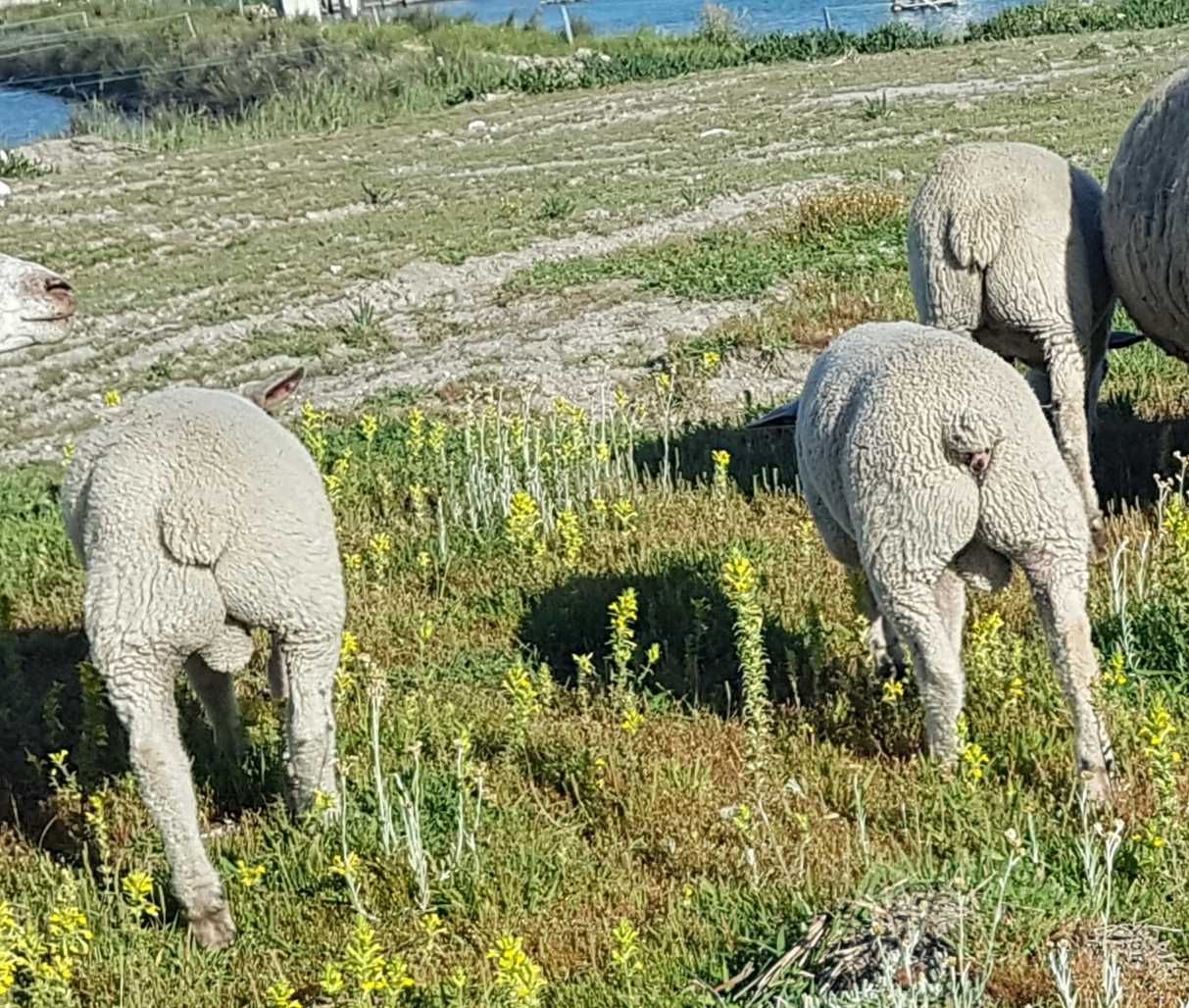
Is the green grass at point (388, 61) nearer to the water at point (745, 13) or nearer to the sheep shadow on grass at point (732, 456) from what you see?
the water at point (745, 13)

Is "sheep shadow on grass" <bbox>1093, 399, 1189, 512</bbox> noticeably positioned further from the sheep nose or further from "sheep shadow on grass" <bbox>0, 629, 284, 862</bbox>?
the sheep nose

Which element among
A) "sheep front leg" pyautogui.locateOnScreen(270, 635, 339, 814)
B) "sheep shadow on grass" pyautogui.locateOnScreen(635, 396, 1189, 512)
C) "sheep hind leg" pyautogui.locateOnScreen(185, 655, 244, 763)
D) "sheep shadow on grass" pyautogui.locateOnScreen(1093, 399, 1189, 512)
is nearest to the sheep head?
"sheep hind leg" pyautogui.locateOnScreen(185, 655, 244, 763)

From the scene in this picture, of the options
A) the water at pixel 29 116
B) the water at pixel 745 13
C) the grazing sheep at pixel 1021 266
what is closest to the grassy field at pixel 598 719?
the grazing sheep at pixel 1021 266

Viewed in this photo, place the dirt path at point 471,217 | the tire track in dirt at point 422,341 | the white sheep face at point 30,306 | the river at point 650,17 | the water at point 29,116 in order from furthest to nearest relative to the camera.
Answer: the river at point 650,17 < the water at point 29,116 < the dirt path at point 471,217 < the tire track in dirt at point 422,341 < the white sheep face at point 30,306

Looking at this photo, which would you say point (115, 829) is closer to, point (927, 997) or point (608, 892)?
point (608, 892)

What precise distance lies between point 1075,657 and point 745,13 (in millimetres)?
42015

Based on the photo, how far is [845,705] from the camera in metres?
5.22

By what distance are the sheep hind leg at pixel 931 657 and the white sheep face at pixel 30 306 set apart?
3362 mm

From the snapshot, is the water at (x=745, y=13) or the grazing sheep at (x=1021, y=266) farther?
the water at (x=745, y=13)

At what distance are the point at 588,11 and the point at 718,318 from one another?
48.6 meters

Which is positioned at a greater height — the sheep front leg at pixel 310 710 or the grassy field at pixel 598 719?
the sheep front leg at pixel 310 710

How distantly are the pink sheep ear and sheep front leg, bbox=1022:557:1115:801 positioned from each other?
7.77 feet

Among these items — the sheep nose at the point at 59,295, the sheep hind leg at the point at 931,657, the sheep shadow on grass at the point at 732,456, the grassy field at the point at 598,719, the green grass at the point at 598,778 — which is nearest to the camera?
the grassy field at the point at 598,719

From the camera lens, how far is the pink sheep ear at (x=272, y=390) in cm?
534
